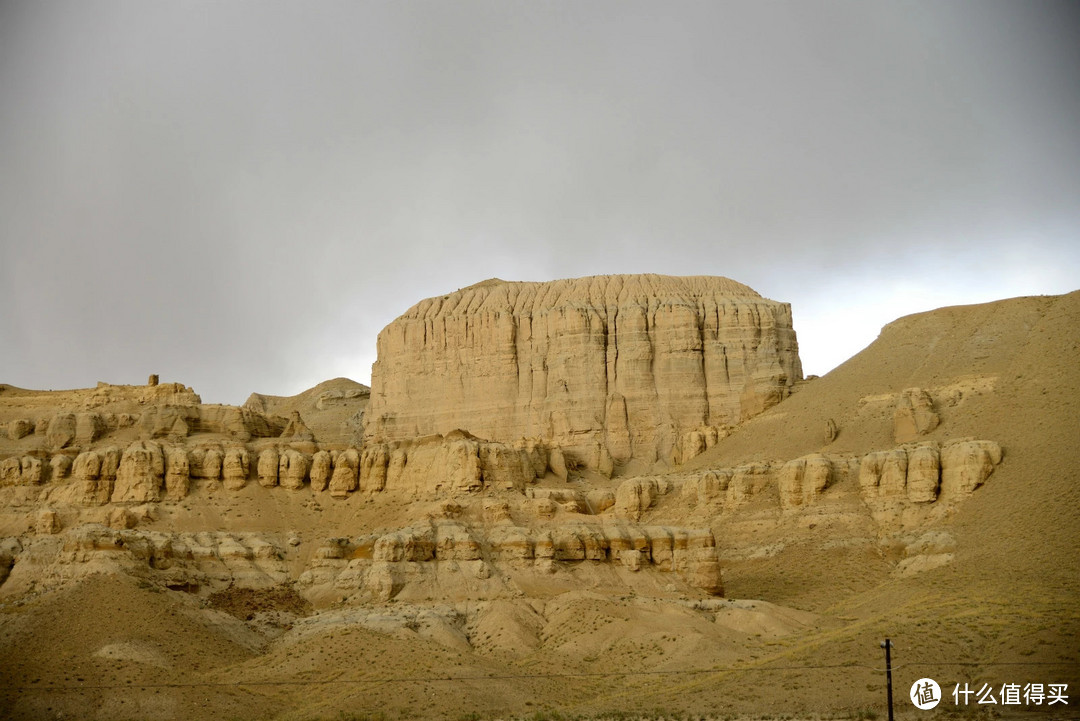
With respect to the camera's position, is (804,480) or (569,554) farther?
(804,480)

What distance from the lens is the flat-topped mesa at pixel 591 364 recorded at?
12606cm

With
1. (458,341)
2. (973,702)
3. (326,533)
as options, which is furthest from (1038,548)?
(458,341)

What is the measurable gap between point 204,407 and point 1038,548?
49015 millimetres

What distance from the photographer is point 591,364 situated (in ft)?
426

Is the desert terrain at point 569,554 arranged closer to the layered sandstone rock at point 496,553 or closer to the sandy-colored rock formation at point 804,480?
the layered sandstone rock at point 496,553

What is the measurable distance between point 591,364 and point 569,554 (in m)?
61.3

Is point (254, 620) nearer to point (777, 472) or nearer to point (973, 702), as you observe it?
point (973, 702)

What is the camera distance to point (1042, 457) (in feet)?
279
